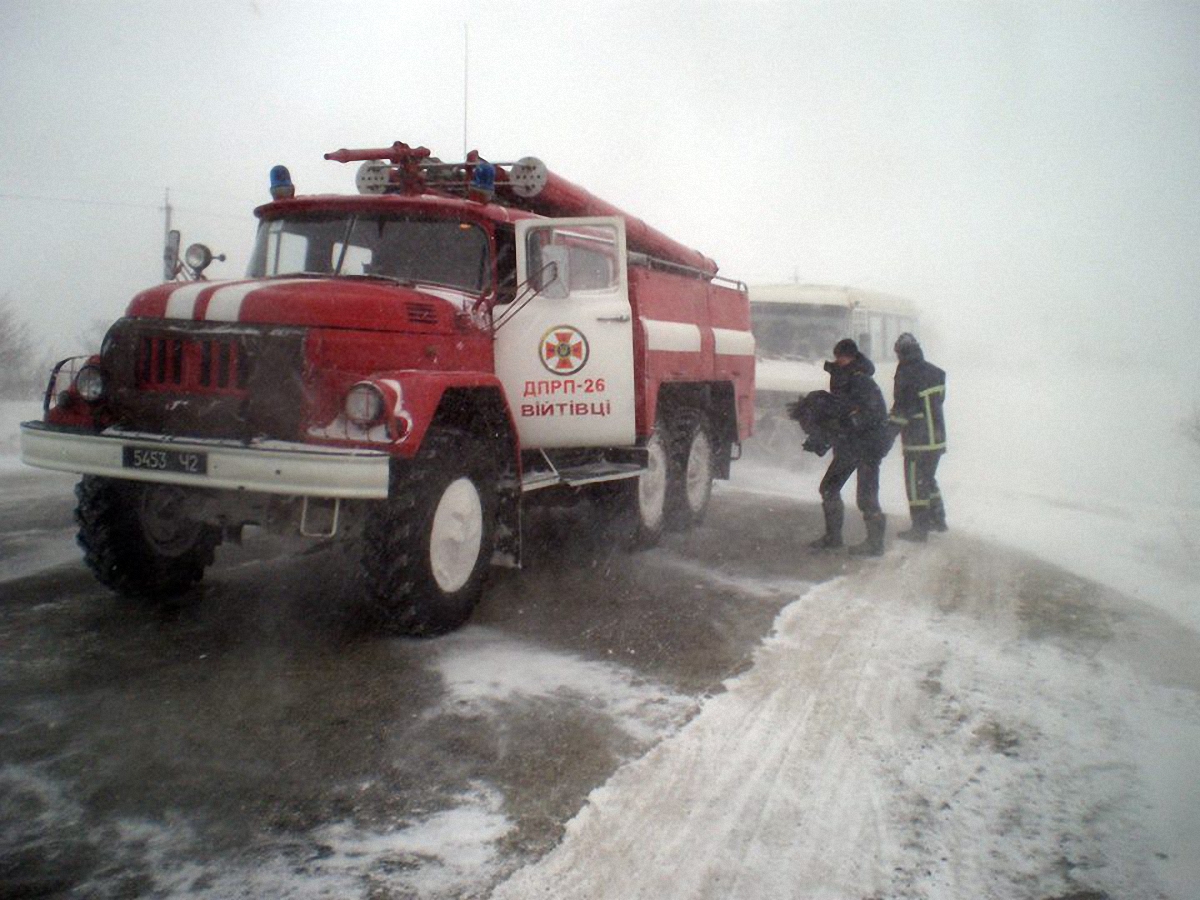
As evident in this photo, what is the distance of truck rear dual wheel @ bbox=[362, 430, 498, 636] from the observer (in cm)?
450

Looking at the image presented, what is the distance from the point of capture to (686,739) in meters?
3.68

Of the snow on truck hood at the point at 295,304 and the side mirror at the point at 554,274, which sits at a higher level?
the side mirror at the point at 554,274

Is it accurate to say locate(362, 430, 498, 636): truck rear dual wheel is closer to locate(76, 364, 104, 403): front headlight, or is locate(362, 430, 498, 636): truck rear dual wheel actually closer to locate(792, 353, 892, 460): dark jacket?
locate(76, 364, 104, 403): front headlight

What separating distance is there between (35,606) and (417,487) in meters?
2.44

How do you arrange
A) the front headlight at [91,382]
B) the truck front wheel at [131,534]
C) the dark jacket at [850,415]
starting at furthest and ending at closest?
the dark jacket at [850,415] < the truck front wheel at [131,534] < the front headlight at [91,382]

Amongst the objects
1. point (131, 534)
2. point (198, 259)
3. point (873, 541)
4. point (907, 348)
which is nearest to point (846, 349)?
point (907, 348)

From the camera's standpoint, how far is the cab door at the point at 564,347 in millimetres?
5785

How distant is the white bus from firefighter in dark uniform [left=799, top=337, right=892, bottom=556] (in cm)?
559

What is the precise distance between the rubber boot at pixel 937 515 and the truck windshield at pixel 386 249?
192 inches

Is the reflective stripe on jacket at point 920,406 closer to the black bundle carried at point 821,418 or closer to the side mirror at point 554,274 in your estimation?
the black bundle carried at point 821,418

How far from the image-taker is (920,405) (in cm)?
816

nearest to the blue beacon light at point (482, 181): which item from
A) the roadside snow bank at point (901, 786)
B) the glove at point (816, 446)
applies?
the roadside snow bank at point (901, 786)

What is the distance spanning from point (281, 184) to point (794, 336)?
955 centimetres

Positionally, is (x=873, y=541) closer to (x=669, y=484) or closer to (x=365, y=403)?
(x=669, y=484)
